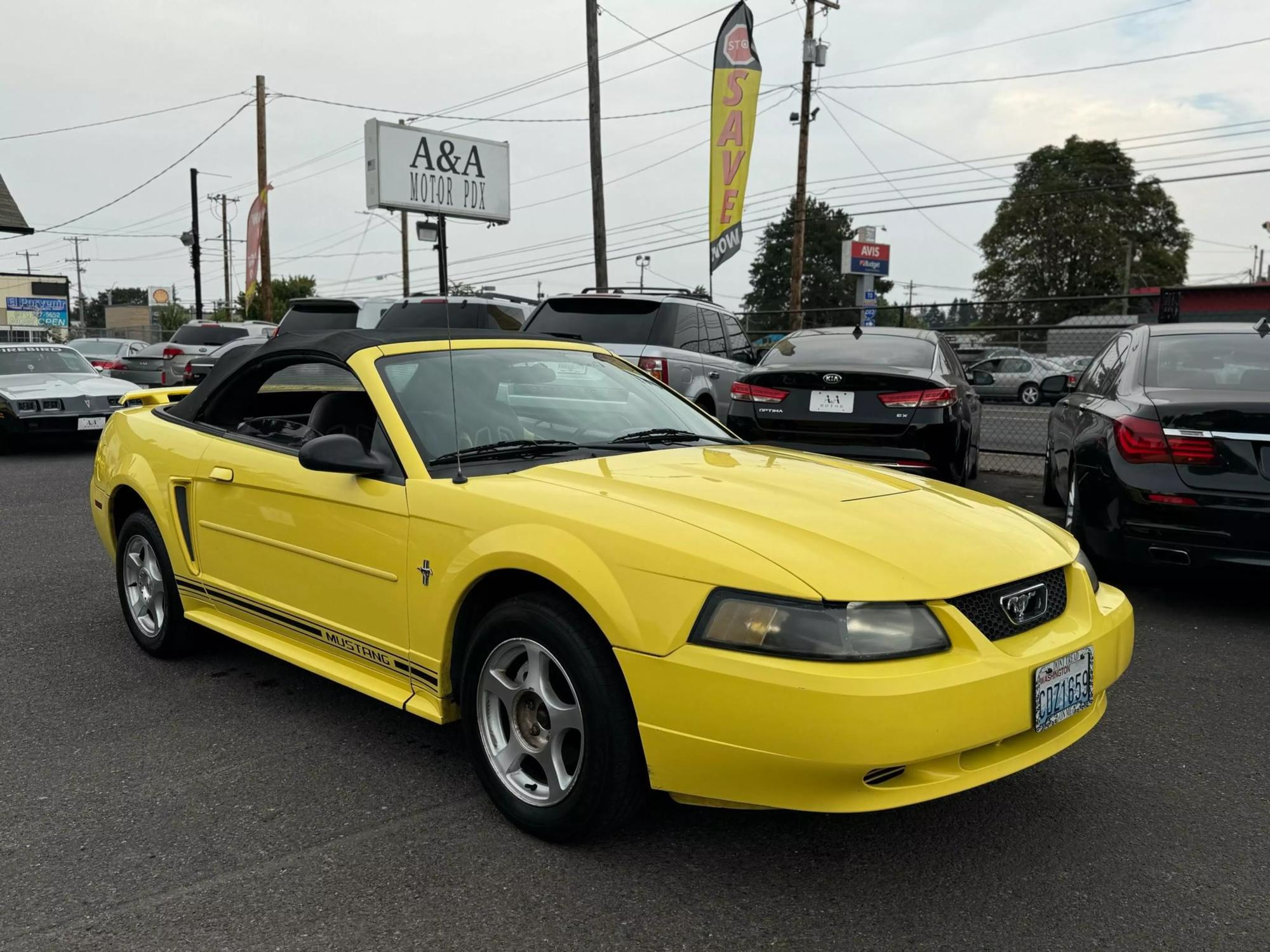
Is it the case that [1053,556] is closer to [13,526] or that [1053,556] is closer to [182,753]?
[182,753]

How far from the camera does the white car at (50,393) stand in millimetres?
11656

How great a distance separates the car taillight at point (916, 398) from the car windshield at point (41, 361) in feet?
34.7

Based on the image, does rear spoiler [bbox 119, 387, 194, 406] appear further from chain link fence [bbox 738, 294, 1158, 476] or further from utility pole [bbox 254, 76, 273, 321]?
utility pole [bbox 254, 76, 273, 321]

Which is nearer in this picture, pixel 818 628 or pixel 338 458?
pixel 818 628

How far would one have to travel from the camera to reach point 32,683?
425 cm

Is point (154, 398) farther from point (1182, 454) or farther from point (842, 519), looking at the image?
point (1182, 454)

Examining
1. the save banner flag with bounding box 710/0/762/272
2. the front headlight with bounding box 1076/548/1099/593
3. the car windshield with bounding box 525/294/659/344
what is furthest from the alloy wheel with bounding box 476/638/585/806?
the save banner flag with bounding box 710/0/762/272

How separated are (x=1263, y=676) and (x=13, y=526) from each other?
26.0 feet

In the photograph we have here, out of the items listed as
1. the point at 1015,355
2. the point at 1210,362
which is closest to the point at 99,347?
the point at 1015,355

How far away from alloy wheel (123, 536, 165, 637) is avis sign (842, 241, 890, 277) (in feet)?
80.2

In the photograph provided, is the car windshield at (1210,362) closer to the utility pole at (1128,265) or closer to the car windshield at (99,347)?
the car windshield at (99,347)

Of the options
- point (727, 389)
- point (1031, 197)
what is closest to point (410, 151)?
point (727, 389)

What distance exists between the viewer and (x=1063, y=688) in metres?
2.73

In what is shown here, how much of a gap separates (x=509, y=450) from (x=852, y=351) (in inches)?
184
